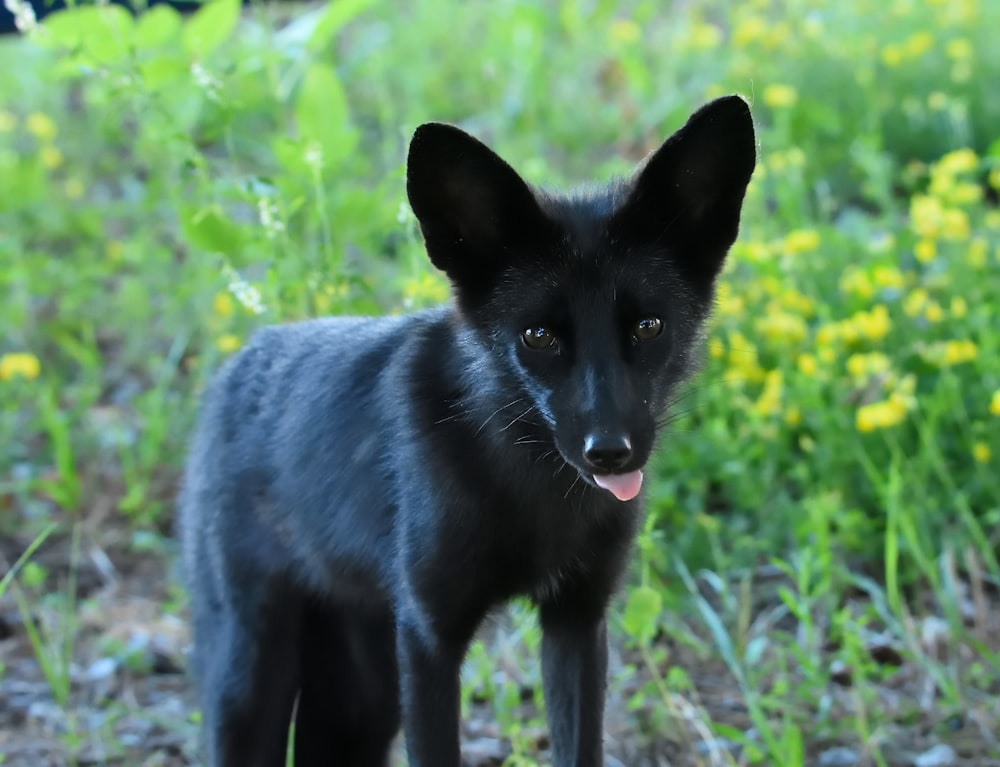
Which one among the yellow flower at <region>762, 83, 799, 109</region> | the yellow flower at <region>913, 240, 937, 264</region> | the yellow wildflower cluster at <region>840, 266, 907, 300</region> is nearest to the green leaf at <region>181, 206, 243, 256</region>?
the yellow wildflower cluster at <region>840, 266, 907, 300</region>

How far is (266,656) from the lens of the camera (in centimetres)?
282

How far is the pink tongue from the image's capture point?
7.20ft

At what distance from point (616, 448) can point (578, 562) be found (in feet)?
1.52

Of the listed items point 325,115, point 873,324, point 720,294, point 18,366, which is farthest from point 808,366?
point 18,366

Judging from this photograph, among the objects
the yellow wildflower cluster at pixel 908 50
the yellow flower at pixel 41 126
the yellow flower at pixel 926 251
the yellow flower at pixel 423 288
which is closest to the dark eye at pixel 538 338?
the yellow flower at pixel 423 288

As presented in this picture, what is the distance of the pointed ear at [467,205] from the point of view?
7.50 feet

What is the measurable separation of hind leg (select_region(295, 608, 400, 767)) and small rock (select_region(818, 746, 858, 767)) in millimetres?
1047

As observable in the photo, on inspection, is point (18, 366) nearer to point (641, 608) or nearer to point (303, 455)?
point (303, 455)

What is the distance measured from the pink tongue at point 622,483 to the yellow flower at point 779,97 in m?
3.82

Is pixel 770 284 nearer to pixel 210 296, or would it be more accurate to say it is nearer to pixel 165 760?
pixel 210 296

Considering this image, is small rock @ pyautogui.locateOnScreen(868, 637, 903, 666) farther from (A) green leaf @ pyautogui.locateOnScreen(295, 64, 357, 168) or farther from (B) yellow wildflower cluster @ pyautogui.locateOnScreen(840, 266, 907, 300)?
(A) green leaf @ pyautogui.locateOnScreen(295, 64, 357, 168)

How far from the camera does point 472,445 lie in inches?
97.2

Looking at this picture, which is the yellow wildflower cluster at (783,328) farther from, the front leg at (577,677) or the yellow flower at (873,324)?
the front leg at (577,677)

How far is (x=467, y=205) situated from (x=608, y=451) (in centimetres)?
55
